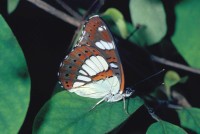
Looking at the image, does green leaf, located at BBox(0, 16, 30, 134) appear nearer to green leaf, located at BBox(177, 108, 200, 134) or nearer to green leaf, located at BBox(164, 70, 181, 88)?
green leaf, located at BBox(177, 108, 200, 134)

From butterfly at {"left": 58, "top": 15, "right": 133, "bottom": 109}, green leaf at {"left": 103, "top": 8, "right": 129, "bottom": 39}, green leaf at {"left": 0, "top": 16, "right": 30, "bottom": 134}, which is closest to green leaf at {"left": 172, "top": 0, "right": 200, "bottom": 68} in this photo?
green leaf at {"left": 103, "top": 8, "right": 129, "bottom": 39}

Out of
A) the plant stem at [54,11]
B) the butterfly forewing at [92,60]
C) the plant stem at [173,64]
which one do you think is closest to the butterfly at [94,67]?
the butterfly forewing at [92,60]

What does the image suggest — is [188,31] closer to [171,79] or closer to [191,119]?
[171,79]

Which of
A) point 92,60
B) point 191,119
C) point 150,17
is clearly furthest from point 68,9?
point 191,119

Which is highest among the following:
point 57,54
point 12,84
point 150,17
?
point 150,17

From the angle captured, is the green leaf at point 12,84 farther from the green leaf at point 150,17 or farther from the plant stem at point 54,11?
the green leaf at point 150,17

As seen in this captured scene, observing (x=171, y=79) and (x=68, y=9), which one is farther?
(x=171, y=79)

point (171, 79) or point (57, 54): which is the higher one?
point (171, 79)
